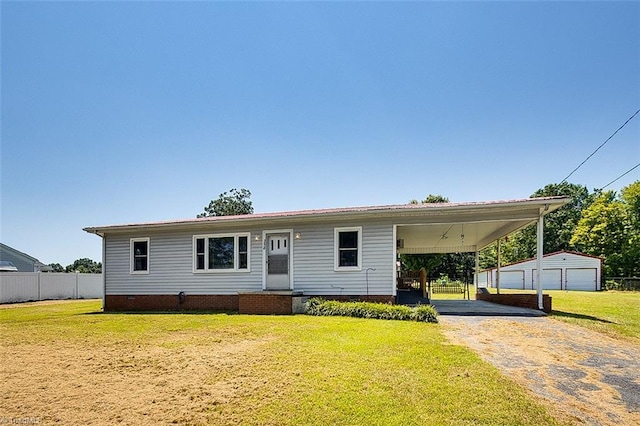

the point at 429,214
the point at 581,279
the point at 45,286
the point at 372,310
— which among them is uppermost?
the point at 429,214

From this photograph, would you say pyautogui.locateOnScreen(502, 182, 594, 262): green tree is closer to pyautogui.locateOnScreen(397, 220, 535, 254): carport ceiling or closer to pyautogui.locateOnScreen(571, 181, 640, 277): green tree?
pyautogui.locateOnScreen(571, 181, 640, 277): green tree

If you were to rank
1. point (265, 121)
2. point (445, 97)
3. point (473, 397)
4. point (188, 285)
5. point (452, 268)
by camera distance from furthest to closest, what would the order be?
1. point (452, 268)
2. point (265, 121)
3. point (445, 97)
4. point (188, 285)
5. point (473, 397)

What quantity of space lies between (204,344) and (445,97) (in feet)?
44.4

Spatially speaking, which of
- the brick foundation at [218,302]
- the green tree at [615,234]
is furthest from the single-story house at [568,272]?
the brick foundation at [218,302]

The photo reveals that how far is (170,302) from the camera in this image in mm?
13344

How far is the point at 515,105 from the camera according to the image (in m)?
15.6

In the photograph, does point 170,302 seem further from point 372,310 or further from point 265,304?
point 372,310

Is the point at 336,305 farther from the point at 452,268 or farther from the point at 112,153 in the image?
the point at 452,268

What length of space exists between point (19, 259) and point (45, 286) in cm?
1402

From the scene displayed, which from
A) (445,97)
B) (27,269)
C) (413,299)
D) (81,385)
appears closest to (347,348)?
(81,385)

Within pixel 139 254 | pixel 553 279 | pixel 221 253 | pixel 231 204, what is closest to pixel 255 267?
pixel 221 253

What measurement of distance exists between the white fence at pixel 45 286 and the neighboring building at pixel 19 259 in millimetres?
11927

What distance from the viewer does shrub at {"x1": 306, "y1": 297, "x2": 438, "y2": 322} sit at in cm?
907

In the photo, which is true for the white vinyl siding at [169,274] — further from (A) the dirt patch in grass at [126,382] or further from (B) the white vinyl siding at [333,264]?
(A) the dirt patch in grass at [126,382]
